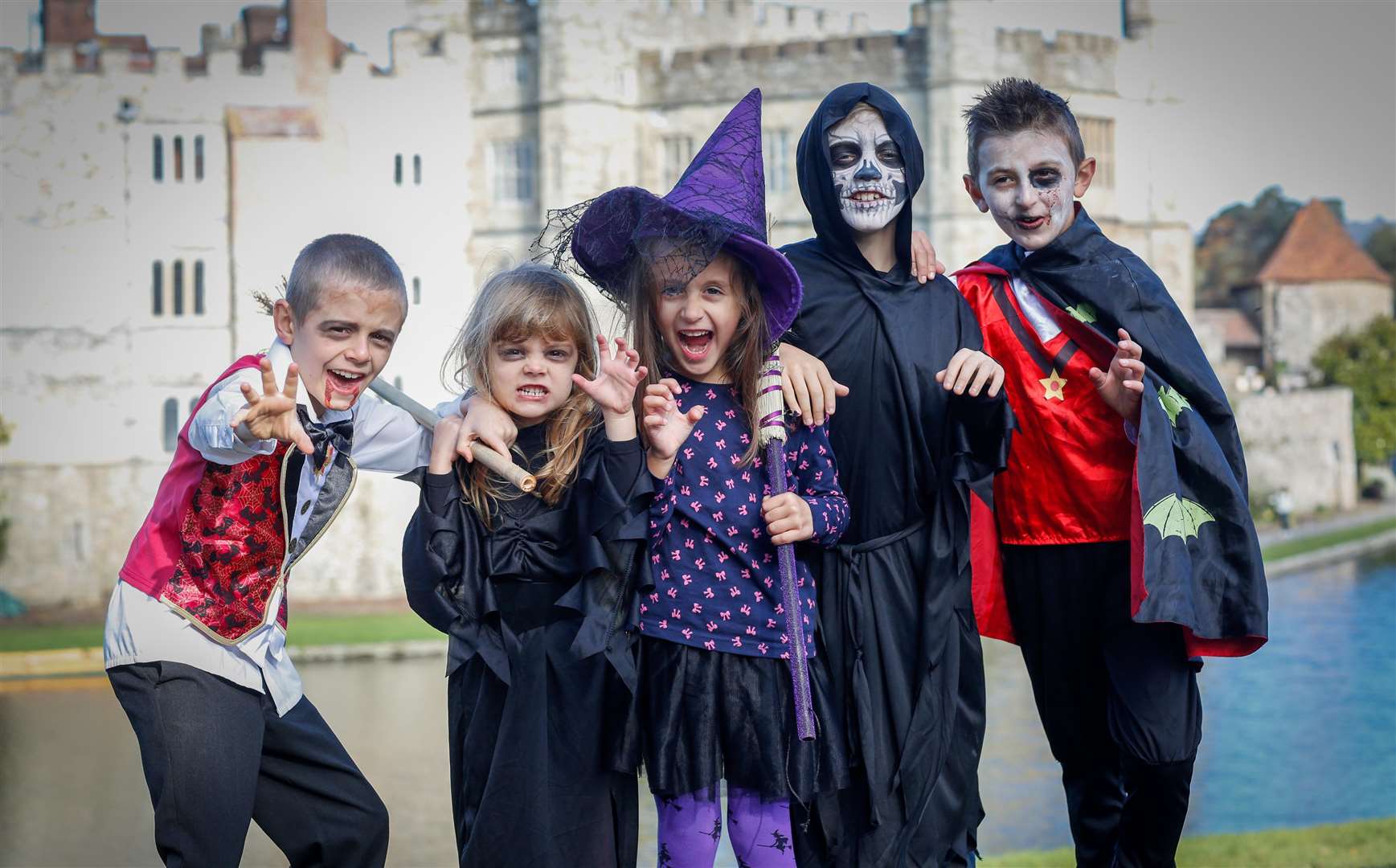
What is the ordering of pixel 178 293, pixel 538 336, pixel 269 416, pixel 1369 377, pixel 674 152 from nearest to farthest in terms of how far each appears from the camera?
pixel 269 416, pixel 538 336, pixel 178 293, pixel 674 152, pixel 1369 377

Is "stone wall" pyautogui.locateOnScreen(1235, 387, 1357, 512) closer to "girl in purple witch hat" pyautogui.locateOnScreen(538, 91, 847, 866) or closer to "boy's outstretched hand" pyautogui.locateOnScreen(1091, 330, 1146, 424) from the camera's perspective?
"boy's outstretched hand" pyautogui.locateOnScreen(1091, 330, 1146, 424)

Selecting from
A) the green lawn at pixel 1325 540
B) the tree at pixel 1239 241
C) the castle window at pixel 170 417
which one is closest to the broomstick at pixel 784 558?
the green lawn at pixel 1325 540

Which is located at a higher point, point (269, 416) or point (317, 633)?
point (269, 416)

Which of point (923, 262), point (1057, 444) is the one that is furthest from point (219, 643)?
point (1057, 444)

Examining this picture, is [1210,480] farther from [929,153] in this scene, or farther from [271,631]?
[929,153]

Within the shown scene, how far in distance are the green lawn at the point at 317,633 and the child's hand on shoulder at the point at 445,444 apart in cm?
2249

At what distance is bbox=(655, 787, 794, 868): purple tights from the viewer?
2883mm

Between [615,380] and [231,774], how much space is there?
1097 millimetres

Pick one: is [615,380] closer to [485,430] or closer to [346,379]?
[485,430]

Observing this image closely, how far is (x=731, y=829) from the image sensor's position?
2908mm

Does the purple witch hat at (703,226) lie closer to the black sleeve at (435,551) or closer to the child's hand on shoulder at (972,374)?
the child's hand on shoulder at (972,374)

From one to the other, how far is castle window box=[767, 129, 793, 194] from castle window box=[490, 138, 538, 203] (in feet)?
18.2

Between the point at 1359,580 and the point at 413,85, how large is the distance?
915 inches

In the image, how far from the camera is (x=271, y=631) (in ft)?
9.84
